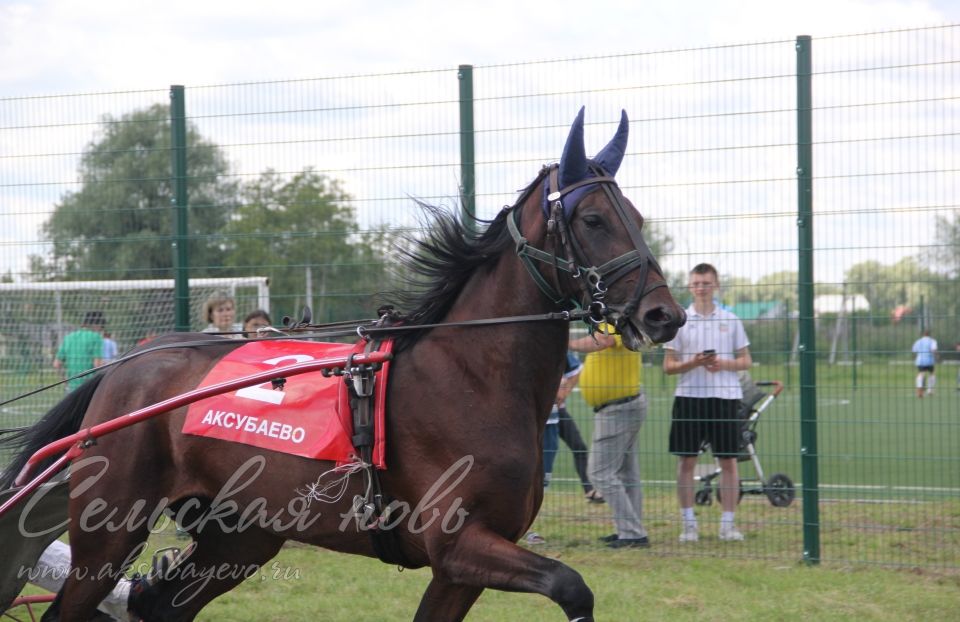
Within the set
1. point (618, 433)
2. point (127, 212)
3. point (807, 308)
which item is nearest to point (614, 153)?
point (807, 308)

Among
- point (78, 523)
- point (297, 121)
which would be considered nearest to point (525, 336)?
point (78, 523)

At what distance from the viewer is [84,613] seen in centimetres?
430

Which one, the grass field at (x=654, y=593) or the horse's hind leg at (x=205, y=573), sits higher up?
the horse's hind leg at (x=205, y=573)

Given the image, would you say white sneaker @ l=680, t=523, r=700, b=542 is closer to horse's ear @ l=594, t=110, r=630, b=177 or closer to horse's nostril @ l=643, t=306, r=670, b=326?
horse's ear @ l=594, t=110, r=630, b=177

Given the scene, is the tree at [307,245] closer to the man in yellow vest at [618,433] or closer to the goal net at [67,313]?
the goal net at [67,313]

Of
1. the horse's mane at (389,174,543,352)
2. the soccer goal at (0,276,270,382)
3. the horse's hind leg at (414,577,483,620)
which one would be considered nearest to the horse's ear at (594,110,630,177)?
the horse's mane at (389,174,543,352)

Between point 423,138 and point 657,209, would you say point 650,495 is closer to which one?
point 657,209

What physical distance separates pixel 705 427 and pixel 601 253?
3.84 metres

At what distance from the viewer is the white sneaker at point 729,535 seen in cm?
728

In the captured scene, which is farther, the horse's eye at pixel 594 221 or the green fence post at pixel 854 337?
the green fence post at pixel 854 337

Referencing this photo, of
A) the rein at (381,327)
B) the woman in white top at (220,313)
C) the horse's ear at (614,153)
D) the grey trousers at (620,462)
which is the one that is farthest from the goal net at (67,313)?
the horse's ear at (614,153)

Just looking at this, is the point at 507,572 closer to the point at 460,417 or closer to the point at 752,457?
the point at 460,417

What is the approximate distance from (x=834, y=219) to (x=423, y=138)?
2830 millimetres

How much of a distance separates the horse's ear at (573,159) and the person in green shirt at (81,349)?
19.0ft
